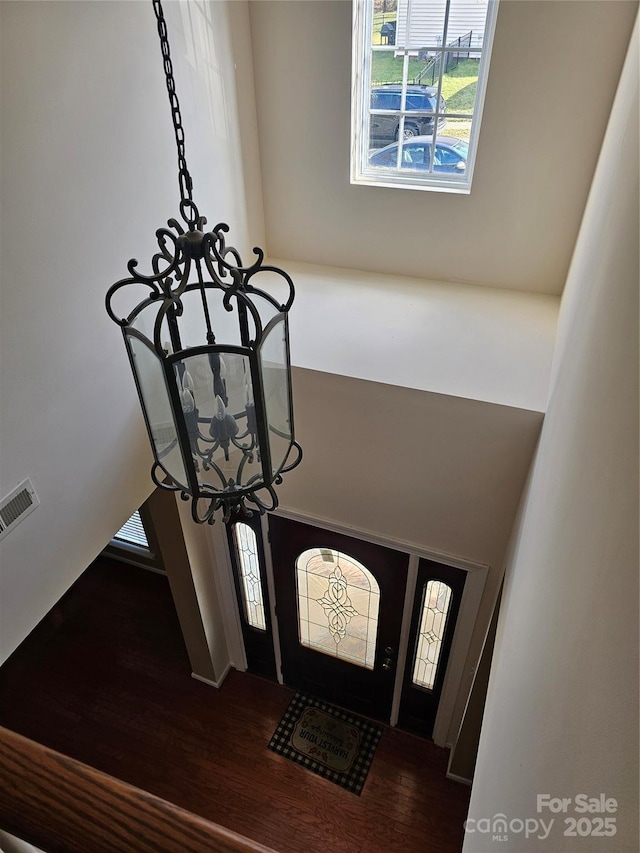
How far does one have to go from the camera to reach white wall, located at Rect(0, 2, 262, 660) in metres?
1.69

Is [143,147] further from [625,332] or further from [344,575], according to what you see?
[344,575]

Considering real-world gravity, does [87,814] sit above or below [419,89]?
below

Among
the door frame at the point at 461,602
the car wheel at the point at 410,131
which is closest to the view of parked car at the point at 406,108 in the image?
the car wheel at the point at 410,131

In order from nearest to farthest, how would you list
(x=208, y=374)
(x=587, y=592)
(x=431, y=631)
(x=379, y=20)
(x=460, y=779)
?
(x=587, y=592)
(x=208, y=374)
(x=379, y=20)
(x=431, y=631)
(x=460, y=779)

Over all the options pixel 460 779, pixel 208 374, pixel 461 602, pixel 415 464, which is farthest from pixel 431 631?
pixel 208 374

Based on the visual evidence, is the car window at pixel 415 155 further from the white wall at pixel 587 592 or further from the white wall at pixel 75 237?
the white wall at pixel 587 592

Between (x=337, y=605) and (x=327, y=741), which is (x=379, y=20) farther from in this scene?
(x=327, y=741)

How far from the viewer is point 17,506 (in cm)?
185

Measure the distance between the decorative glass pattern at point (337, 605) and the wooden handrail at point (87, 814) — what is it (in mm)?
2705

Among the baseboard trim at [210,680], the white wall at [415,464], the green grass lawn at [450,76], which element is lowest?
the baseboard trim at [210,680]

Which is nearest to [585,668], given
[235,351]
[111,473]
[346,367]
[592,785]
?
[592,785]

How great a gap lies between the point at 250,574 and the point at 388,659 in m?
1.01

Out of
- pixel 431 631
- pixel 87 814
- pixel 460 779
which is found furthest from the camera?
pixel 460 779

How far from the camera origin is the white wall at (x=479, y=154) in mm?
2355
